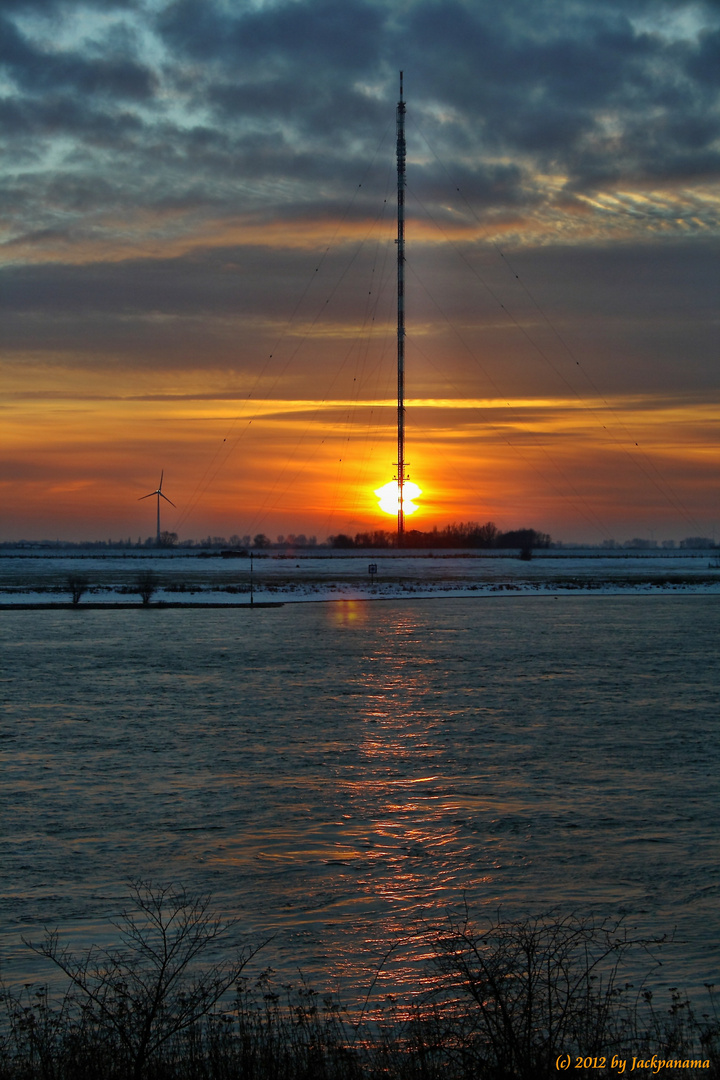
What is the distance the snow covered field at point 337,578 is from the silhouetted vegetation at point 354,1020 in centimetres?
4918

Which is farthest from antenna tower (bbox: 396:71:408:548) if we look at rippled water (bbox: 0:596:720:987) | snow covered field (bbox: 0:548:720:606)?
rippled water (bbox: 0:596:720:987)

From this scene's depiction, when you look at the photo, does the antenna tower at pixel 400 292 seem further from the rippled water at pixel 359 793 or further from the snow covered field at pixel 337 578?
the rippled water at pixel 359 793

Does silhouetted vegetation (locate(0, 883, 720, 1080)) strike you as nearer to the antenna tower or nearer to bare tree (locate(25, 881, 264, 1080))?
bare tree (locate(25, 881, 264, 1080))

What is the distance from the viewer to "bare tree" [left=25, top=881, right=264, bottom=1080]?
23.5 ft

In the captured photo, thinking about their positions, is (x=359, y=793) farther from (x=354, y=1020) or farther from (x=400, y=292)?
(x=400, y=292)

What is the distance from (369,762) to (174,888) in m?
6.81

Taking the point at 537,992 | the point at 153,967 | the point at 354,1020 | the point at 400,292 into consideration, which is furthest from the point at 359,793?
the point at 400,292

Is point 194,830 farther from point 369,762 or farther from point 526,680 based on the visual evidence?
point 526,680

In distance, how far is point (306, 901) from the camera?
10391mm

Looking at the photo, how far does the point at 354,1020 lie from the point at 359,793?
7.37 metres

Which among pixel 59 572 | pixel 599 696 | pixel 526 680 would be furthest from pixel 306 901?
pixel 59 572

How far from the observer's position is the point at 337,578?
8819cm

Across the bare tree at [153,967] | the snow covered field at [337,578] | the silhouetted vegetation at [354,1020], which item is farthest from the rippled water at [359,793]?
the snow covered field at [337,578]

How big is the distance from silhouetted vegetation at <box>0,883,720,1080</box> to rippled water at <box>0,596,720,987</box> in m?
0.50
